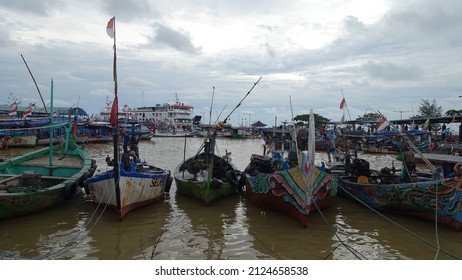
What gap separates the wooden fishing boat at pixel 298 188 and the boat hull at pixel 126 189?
11.7 feet

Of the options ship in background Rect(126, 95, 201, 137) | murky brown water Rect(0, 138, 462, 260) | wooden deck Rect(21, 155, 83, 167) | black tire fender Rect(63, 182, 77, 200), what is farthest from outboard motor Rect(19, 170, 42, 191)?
ship in background Rect(126, 95, 201, 137)

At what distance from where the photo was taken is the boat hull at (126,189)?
9.78m

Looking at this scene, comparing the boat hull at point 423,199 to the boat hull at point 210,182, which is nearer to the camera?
the boat hull at point 423,199

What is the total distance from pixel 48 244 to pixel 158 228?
2710mm

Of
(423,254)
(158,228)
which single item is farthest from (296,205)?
(158,228)

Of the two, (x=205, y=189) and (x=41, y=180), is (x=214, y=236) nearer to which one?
(x=205, y=189)

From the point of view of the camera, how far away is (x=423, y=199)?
965 centimetres

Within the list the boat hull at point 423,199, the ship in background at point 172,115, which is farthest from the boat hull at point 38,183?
the ship in background at point 172,115

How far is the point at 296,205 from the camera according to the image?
9.74 m

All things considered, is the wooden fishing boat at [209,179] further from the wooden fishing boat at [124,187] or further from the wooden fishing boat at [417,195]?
the wooden fishing boat at [417,195]

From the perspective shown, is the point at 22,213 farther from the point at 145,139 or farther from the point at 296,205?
the point at 145,139

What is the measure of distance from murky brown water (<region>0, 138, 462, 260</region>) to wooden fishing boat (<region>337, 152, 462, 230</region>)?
0.35 m

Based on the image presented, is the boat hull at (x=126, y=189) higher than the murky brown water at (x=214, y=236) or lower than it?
higher

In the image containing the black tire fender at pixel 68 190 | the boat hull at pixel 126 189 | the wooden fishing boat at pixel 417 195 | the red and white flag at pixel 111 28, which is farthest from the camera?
the black tire fender at pixel 68 190
